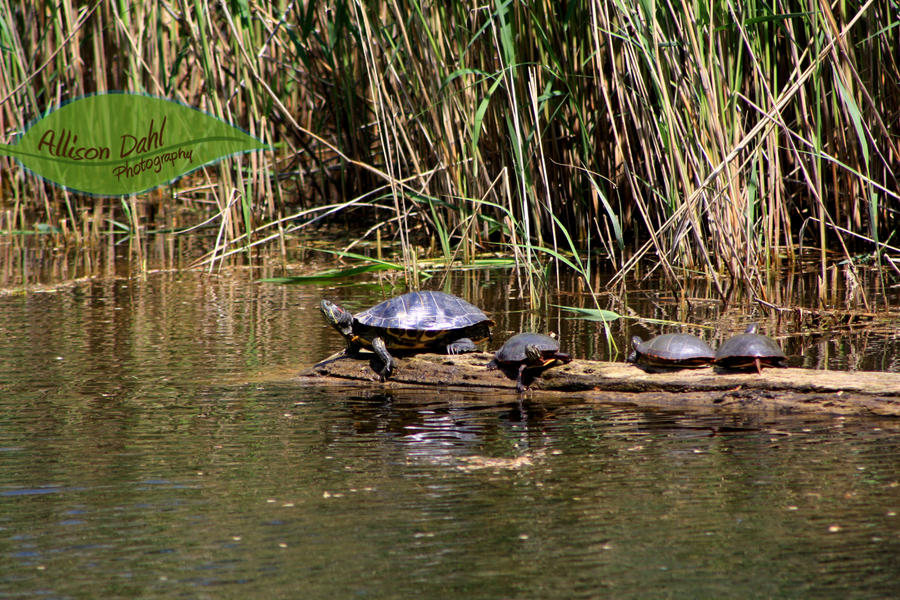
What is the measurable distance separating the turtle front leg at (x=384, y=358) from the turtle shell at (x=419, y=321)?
0.07 metres

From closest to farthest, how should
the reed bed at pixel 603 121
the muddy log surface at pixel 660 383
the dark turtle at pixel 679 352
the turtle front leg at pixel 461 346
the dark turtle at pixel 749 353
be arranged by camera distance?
the muddy log surface at pixel 660 383, the dark turtle at pixel 749 353, the dark turtle at pixel 679 352, the turtle front leg at pixel 461 346, the reed bed at pixel 603 121

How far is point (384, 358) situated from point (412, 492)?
1.60m

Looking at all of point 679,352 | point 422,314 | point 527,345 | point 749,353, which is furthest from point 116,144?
point 749,353

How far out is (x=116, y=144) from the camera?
9.19 metres

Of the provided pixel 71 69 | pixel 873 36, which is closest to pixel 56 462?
pixel 873 36

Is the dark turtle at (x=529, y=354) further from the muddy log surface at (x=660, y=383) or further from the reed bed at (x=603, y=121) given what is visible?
the reed bed at (x=603, y=121)

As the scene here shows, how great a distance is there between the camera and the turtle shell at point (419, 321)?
4.69 metres

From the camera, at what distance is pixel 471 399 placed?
174 inches

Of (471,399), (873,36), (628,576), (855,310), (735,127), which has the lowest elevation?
(628,576)

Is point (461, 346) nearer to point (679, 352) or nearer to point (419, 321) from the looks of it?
point (419, 321)

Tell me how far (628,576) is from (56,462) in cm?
204

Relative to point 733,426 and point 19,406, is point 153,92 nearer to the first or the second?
point 19,406

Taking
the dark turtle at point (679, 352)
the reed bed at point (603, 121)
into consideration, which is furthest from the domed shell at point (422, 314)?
→ the dark turtle at point (679, 352)

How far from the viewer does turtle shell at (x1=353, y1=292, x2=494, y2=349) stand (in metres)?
4.69
